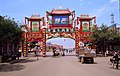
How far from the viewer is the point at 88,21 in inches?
2343

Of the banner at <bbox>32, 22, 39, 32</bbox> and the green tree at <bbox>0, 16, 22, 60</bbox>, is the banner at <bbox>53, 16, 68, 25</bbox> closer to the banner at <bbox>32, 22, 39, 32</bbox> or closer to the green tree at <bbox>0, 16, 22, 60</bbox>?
the banner at <bbox>32, 22, 39, 32</bbox>

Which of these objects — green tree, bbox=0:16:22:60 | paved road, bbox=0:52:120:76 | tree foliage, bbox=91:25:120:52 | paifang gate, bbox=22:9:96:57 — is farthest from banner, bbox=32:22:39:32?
paved road, bbox=0:52:120:76

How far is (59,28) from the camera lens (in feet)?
193

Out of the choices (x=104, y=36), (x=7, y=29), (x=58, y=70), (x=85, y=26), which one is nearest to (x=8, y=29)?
(x=7, y=29)

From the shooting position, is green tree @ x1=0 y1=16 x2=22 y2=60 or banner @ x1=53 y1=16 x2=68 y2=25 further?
banner @ x1=53 y1=16 x2=68 y2=25

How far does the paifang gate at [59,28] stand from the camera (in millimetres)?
58406

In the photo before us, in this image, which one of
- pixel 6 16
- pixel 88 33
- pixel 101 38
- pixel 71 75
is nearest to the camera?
pixel 71 75

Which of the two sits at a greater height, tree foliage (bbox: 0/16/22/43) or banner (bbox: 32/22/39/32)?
banner (bbox: 32/22/39/32)

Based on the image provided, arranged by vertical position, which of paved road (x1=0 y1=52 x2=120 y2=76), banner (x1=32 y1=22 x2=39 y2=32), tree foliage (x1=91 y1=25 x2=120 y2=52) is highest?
banner (x1=32 y1=22 x2=39 y2=32)

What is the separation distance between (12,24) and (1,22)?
3.50 metres

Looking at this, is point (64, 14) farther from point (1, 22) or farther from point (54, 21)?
point (1, 22)

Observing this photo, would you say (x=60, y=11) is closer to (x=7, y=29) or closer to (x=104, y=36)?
(x=104, y=36)

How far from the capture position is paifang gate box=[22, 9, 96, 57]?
58406mm

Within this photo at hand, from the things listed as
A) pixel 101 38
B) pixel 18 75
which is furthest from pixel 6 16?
pixel 101 38
